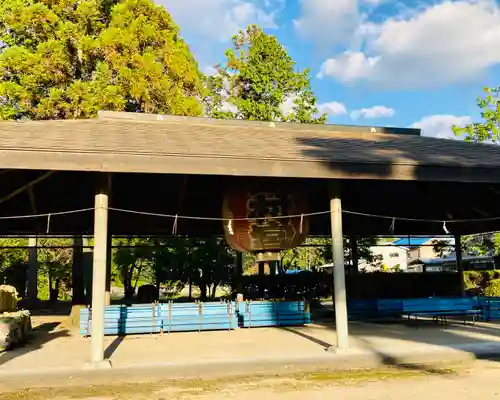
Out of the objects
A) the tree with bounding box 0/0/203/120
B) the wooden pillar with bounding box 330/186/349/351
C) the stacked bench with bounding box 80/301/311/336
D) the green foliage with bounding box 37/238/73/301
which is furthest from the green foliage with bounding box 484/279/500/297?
the green foliage with bounding box 37/238/73/301

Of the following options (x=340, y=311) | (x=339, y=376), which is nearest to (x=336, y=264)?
(x=340, y=311)

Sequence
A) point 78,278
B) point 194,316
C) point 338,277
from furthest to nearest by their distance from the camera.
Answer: point 78,278, point 194,316, point 338,277

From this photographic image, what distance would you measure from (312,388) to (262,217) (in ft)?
15.4

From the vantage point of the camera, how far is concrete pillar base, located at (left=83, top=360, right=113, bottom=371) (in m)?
8.35

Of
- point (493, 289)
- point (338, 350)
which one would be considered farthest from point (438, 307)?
point (493, 289)

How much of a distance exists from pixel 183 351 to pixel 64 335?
Result: 17.8 ft

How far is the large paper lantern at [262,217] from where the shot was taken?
37.1ft

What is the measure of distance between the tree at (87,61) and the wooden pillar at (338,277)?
52.2 feet

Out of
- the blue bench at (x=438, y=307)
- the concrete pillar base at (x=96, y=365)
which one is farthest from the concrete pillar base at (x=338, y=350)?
the blue bench at (x=438, y=307)

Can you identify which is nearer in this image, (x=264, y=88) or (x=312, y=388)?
(x=312, y=388)

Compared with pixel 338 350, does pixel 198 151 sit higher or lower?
higher

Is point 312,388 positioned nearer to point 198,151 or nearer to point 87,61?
point 198,151

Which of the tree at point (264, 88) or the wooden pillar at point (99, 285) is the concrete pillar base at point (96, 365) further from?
the tree at point (264, 88)

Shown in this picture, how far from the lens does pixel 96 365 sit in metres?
8.45
